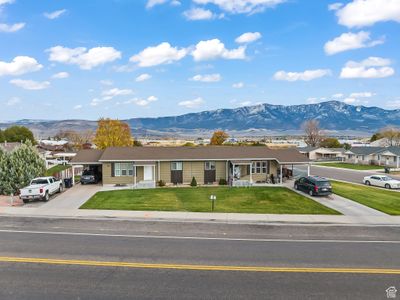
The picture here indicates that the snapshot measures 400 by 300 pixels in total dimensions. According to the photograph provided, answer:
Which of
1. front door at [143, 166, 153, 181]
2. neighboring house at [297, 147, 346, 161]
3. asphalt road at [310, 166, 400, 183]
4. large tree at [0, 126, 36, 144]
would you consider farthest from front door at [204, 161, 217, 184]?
large tree at [0, 126, 36, 144]

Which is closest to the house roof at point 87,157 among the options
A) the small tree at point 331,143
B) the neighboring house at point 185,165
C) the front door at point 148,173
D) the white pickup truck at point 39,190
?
the neighboring house at point 185,165

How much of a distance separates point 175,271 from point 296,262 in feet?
14.6

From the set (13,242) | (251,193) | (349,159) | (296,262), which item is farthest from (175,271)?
(349,159)

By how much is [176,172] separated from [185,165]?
3.84ft

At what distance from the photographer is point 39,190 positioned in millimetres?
25453

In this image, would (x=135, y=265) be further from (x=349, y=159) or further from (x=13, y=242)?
(x=349, y=159)

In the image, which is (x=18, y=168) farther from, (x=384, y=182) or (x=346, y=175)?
(x=346, y=175)

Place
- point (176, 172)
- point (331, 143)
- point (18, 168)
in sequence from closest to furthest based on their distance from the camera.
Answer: point (18, 168) → point (176, 172) → point (331, 143)

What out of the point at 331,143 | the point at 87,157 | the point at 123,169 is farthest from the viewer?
the point at 331,143

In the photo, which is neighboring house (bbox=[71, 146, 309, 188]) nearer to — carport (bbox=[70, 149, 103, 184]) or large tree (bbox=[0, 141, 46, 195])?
carport (bbox=[70, 149, 103, 184])

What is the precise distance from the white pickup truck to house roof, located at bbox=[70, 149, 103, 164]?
658 centimetres

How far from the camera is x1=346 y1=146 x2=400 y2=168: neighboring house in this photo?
65.3 metres

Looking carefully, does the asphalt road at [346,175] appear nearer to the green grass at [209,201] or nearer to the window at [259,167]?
the window at [259,167]

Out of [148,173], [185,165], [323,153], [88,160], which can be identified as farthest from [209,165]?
[323,153]
